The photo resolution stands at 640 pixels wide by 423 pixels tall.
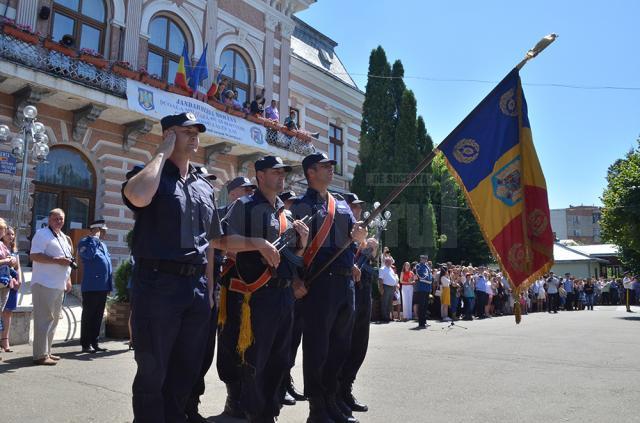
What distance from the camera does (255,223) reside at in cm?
399

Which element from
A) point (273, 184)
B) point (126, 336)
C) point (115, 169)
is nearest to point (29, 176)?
point (115, 169)

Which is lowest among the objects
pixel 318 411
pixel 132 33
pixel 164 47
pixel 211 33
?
pixel 318 411

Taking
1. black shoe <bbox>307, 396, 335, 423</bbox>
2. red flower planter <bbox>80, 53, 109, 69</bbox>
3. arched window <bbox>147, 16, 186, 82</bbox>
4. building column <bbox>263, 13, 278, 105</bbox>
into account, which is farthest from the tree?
black shoe <bbox>307, 396, 335, 423</bbox>

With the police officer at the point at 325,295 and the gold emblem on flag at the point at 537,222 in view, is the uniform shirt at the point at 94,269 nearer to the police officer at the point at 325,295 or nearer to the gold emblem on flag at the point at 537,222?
the police officer at the point at 325,295

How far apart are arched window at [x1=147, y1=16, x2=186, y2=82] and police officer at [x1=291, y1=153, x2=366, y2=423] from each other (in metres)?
15.0

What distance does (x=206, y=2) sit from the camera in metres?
19.6

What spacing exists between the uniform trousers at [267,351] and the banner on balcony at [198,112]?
12750mm

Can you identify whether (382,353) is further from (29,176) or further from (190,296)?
(29,176)

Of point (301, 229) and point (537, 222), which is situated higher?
point (537, 222)

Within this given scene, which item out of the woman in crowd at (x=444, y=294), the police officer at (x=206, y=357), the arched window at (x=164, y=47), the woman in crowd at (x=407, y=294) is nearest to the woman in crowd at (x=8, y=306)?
the police officer at (x=206, y=357)

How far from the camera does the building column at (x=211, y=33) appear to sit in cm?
1950

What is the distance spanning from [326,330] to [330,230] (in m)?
0.84

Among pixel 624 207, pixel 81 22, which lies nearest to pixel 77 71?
pixel 81 22

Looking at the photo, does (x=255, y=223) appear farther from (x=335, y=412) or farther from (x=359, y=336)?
(x=359, y=336)
